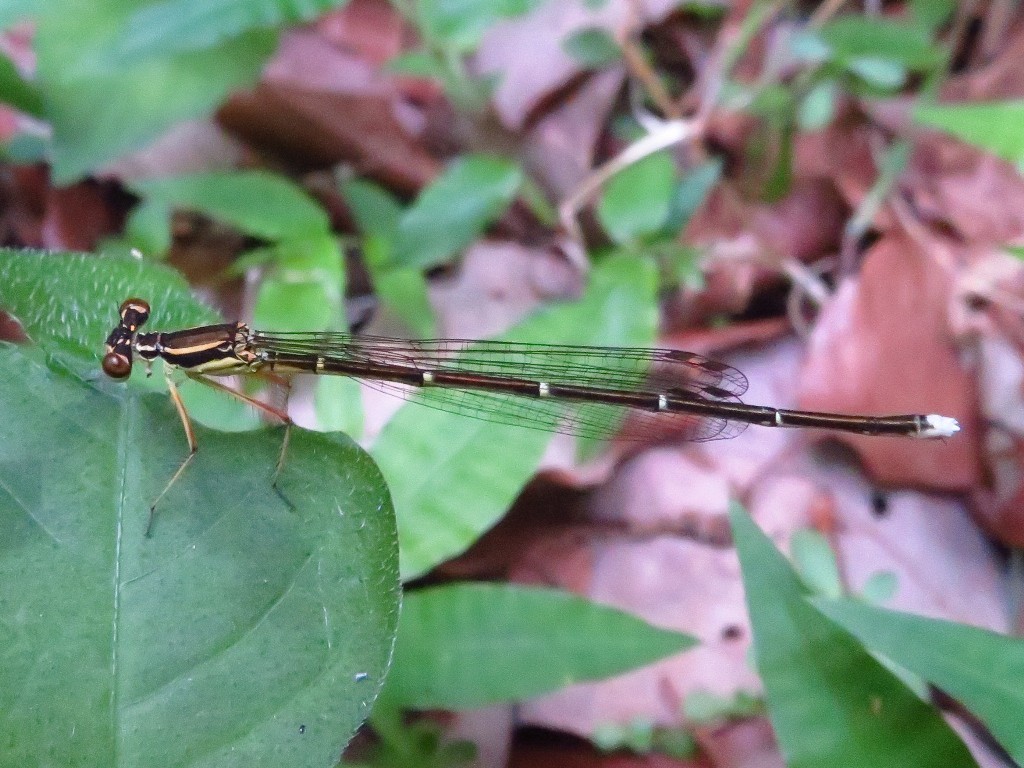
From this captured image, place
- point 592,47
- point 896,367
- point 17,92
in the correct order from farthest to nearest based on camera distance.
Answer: point 592,47 → point 896,367 → point 17,92

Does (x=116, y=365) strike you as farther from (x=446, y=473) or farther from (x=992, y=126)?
(x=992, y=126)

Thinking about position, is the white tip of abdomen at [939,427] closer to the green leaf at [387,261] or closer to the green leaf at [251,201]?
the green leaf at [387,261]

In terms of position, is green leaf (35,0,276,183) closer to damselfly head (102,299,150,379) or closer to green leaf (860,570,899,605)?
damselfly head (102,299,150,379)

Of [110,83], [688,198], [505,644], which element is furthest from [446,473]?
Result: [110,83]

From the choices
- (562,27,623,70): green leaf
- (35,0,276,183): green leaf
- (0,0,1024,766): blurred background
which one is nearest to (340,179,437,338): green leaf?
(0,0,1024,766): blurred background

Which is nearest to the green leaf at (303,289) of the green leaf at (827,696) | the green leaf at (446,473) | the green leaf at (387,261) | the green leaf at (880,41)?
the green leaf at (387,261)

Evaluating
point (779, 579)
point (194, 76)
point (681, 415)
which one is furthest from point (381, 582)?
point (194, 76)
